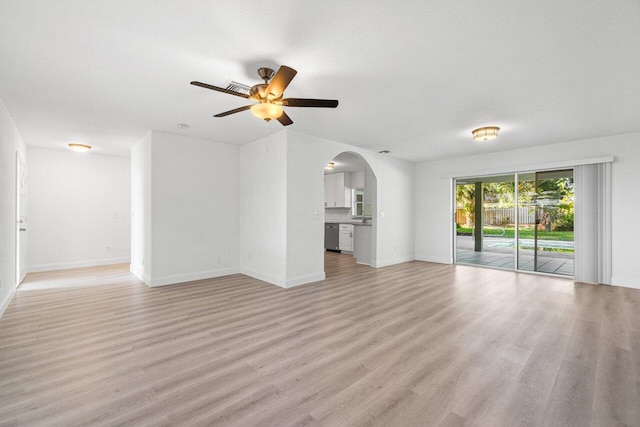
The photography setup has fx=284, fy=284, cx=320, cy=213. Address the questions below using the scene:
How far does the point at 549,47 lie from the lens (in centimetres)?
224

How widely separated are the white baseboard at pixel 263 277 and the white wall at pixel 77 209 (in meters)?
3.44

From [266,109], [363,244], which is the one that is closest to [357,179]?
[363,244]

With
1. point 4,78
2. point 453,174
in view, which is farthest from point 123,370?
point 453,174

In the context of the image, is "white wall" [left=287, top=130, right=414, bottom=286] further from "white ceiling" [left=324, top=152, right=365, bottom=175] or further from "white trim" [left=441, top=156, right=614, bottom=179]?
"white trim" [left=441, top=156, right=614, bottom=179]

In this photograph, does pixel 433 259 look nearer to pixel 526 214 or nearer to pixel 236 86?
pixel 526 214

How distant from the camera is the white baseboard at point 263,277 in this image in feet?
14.9

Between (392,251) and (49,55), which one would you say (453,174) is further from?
(49,55)

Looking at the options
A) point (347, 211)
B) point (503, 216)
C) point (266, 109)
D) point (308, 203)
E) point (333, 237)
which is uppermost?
point (266, 109)

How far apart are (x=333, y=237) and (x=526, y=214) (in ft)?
15.7

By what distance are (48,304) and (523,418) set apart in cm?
507

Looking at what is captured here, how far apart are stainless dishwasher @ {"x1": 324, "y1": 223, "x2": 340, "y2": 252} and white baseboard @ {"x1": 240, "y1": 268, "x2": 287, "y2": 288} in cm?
358

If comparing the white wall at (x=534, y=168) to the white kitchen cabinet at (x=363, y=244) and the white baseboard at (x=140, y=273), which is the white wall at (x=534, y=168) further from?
the white baseboard at (x=140, y=273)

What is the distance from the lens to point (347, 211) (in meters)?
9.11

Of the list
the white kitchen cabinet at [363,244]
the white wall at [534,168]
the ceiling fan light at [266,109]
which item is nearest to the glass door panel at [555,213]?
the white wall at [534,168]
